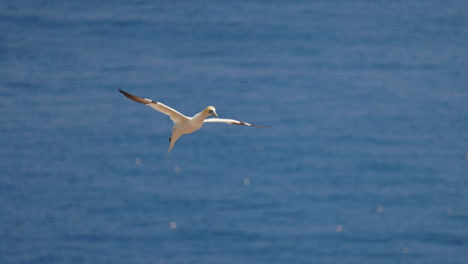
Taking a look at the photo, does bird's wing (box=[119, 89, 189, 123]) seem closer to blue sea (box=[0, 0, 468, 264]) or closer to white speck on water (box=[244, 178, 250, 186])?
blue sea (box=[0, 0, 468, 264])

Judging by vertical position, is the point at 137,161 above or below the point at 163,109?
below

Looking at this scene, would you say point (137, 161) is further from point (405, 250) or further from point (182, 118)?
point (182, 118)

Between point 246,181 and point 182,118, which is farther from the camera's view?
point 246,181

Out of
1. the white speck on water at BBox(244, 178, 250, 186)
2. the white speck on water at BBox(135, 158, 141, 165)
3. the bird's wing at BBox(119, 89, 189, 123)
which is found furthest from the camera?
the white speck on water at BBox(135, 158, 141, 165)

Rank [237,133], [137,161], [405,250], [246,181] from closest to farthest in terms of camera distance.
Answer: [405,250]
[246,181]
[137,161]
[237,133]

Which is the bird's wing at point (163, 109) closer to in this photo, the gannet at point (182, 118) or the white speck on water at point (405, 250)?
the gannet at point (182, 118)

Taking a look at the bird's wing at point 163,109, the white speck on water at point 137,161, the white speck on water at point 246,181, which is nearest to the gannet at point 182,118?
the bird's wing at point 163,109

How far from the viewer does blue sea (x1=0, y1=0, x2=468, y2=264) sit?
132 ft

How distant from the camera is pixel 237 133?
1790 inches

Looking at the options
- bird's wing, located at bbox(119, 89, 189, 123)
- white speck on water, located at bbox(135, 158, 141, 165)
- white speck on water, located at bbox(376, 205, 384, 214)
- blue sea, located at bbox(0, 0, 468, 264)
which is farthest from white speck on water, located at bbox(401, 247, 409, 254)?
bird's wing, located at bbox(119, 89, 189, 123)

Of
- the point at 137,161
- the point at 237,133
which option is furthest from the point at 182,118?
the point at 237,133

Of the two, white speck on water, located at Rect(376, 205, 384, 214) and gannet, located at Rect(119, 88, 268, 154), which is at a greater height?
gannet, located at Rect(119, 88, 268, 154)

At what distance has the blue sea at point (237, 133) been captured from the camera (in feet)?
132

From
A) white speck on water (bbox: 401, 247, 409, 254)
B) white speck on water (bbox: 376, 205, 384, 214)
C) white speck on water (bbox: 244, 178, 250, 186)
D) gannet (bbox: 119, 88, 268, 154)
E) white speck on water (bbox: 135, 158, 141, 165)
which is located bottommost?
white speck on water (bbox: 401, 247, 409, 254)
